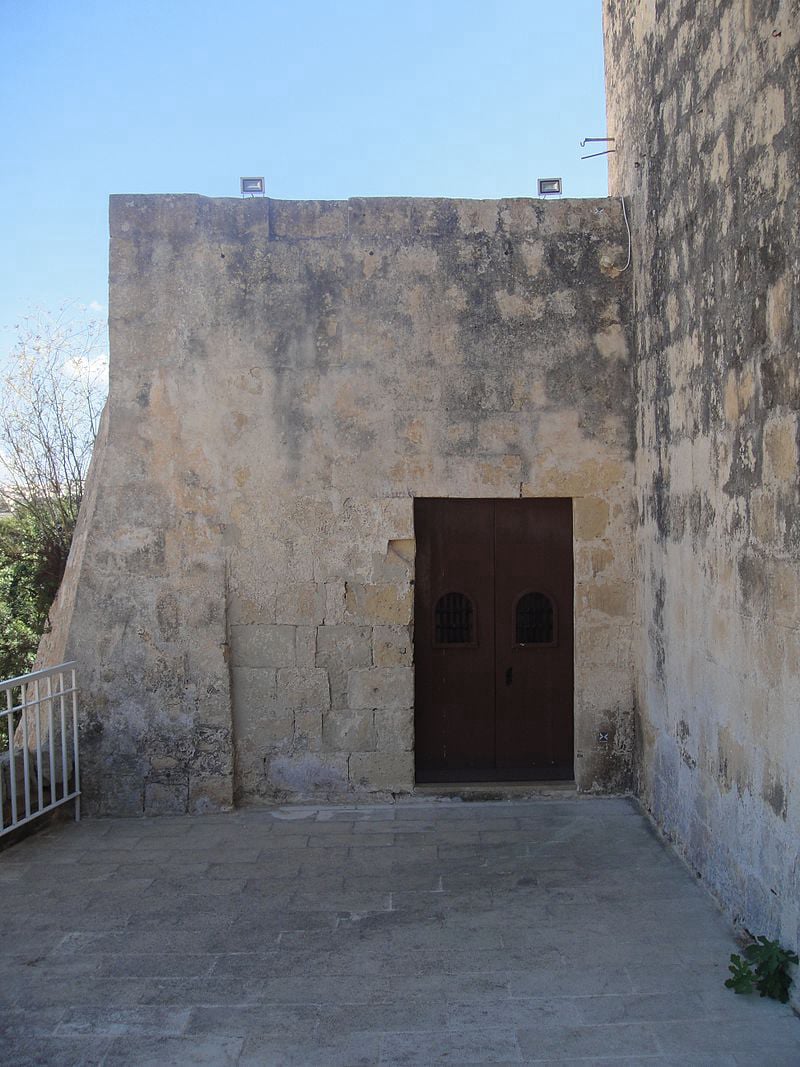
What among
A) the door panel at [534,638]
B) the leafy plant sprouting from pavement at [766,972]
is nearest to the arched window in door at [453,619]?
the door panel at [534,638]

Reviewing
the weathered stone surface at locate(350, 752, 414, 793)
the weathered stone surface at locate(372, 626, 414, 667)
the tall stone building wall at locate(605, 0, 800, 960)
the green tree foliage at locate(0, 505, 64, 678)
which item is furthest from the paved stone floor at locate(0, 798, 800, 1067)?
the green tree foliage at locate(0, 505, 64, 678)

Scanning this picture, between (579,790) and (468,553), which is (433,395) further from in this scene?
(579,790)

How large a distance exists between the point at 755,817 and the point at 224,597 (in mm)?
3321

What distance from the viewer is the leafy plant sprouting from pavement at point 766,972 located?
329 centimetres

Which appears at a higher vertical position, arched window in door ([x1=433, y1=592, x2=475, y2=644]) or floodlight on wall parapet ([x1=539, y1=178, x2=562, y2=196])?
floodlight on wall parapet ([x1=539, y1=178, x2=562, y2=196])

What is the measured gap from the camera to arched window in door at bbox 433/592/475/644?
5.86m

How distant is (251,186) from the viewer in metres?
5.79

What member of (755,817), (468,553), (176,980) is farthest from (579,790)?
(176,980)

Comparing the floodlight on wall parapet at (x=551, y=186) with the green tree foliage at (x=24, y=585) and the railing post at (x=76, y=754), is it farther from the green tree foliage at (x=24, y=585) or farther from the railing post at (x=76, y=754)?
the green tree foliage at (x=24, y=585)

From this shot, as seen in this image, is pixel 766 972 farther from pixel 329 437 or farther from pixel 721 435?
pixel 329 437

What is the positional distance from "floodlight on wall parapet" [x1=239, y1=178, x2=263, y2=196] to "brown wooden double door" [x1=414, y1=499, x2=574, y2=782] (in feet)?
7.73

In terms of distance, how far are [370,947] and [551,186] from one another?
15.0ft

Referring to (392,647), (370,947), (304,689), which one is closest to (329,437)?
(392,647)

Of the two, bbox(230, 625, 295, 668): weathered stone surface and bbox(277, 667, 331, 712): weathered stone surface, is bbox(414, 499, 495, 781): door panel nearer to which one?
bbox(277, 667, 331, 712): weathered stone surface
